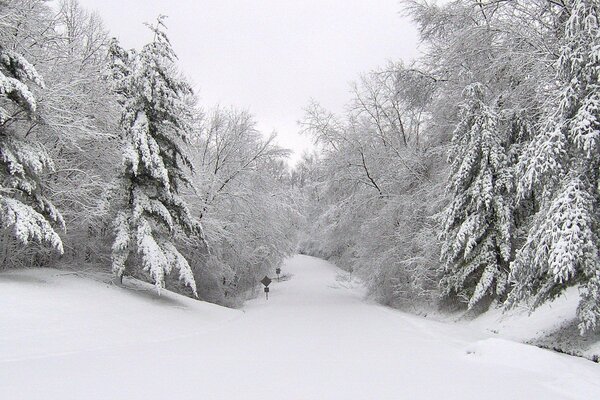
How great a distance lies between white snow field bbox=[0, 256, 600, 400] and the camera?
5.34m

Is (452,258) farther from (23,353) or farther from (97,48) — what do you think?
(97,48)

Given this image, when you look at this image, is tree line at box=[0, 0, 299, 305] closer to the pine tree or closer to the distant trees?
the pine tree

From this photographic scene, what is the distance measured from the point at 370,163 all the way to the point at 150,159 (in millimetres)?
13285

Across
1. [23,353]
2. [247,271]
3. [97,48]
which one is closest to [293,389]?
[23,353]

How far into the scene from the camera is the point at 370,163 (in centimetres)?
2347

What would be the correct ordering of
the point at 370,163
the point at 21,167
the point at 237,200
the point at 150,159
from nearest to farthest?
the point at 21,167 < the point at 150,159 < the point at 370,163 < the point at 237,200

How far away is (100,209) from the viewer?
1248 centimetres

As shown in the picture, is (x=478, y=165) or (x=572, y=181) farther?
(x=478, y=165)

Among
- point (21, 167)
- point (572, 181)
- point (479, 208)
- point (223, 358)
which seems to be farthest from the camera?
point (479, 208)

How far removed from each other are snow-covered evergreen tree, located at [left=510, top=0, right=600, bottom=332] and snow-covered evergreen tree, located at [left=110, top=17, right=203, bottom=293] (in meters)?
9.37

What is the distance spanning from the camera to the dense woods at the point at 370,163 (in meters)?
8.84

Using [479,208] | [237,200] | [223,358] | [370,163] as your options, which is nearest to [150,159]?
[223,358]

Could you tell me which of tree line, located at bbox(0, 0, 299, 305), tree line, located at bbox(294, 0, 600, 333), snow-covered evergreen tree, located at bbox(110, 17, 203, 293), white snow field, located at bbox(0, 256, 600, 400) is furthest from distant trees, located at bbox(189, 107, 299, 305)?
white snow field, located at bbox(0, 256, 600, 400)

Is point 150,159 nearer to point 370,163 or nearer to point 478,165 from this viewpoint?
point 478,165
